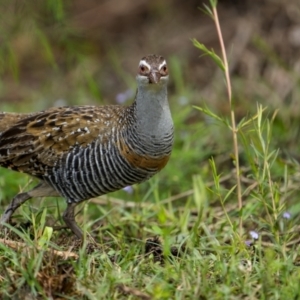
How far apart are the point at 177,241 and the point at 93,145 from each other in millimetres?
834

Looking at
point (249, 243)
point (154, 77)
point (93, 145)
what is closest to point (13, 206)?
point (93, 145)

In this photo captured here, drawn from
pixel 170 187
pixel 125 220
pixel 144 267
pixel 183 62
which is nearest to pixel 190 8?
pixel 183 62

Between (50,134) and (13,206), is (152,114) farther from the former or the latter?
(13,206)

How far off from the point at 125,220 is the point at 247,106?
3302mm

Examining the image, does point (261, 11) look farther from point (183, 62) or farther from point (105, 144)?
point (105, 144)

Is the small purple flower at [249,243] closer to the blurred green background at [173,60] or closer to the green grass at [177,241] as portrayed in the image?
the green grass at [177,241]

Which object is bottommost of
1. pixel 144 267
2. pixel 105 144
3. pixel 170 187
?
pixel 170 187

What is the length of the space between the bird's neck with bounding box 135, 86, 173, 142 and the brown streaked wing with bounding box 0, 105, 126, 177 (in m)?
0.28

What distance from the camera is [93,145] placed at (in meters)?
5.80

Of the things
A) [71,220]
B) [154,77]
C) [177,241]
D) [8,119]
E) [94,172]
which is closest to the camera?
[154,77]

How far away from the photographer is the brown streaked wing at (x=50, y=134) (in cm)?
586

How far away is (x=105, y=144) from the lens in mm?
5789

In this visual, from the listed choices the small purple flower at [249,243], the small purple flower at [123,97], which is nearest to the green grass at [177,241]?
the small purple flower at [249,243]

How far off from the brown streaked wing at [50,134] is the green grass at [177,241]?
1.10ft
